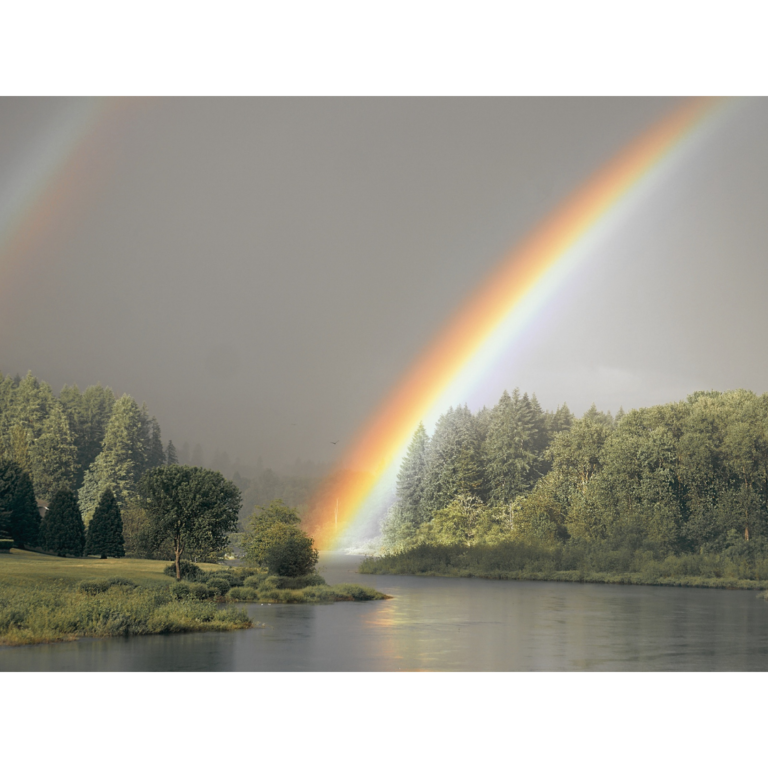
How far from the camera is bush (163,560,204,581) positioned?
2400 centimetres

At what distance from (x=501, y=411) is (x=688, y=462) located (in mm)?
13348

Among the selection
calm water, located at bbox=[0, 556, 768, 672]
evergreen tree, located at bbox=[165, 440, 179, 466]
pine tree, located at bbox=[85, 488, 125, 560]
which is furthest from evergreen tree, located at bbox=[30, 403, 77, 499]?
calm water, located at bbox=[0, 556, 768, 672]

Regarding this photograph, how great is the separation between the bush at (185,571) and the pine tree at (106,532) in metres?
7.29

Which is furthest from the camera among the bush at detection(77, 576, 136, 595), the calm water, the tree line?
the tree line

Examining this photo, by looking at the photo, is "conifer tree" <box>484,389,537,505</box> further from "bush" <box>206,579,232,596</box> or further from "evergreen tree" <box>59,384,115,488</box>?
"bush" <box>206,579,232,596</box>

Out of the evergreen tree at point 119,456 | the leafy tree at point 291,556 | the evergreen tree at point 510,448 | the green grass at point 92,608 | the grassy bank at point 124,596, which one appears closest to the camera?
the green grass at point 92,608

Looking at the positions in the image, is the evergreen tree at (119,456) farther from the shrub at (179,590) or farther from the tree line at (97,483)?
the shrub at (179,590)

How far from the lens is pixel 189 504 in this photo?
23.6m

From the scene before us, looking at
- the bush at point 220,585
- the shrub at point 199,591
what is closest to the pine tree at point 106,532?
the bush at point 220,585

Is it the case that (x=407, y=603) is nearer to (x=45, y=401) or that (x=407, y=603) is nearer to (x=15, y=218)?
(x=15, y=218)

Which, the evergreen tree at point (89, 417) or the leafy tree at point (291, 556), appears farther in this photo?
the evergreen tree at point (89, 417)

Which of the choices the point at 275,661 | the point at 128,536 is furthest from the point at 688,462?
the point at 275,661

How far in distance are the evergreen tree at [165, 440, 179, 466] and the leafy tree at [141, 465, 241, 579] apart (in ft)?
48.0

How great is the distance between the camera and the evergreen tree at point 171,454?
38.5 metres
